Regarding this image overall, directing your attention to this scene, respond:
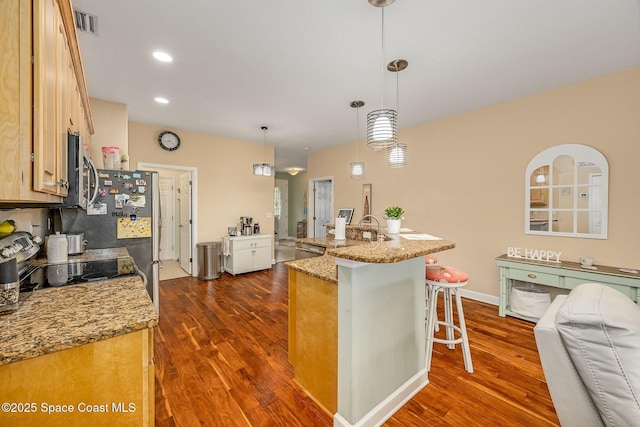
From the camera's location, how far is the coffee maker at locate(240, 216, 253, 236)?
17.2ft

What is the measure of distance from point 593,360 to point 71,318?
1800mm

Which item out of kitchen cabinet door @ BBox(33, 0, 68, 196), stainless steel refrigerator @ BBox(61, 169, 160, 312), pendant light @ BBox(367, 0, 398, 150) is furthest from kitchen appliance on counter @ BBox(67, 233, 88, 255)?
pendant light @ BBox(367, 0, 398, 150)

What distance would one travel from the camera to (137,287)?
4.71 ft

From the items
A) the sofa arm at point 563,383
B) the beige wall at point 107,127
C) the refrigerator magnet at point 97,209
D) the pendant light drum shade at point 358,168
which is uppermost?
the beige wall at point 107,127

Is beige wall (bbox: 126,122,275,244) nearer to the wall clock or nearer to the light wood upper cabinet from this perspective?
the wall clock

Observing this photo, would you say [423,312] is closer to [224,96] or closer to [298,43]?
[298,43]

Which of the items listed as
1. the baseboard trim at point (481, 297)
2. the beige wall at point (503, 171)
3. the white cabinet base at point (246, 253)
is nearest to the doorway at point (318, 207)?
the white cabinet base at point (246, 253)

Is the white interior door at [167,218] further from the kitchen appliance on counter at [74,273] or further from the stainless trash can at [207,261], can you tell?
the kitchen appliance on counter at [74,273]

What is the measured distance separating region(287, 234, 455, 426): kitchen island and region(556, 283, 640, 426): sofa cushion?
0.64 metres

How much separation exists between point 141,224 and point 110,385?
7.83 feet

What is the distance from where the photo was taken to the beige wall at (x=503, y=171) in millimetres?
2646

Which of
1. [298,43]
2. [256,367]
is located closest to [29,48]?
[298,43]

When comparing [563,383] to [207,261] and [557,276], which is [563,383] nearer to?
[557,276]

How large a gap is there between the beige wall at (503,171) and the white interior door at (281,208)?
521 cm
